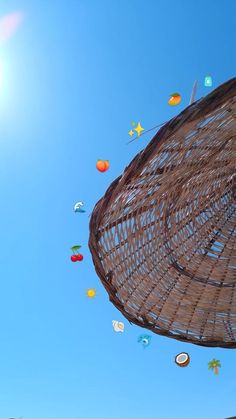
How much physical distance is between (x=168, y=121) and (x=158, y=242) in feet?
3.16

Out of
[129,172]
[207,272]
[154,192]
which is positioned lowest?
[207,272]

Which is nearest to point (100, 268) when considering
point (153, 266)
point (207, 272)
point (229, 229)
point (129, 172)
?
point (153, 266)

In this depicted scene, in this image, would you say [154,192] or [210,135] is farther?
[154,192]

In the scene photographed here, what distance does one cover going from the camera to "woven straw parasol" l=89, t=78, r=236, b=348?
1633 millimetres

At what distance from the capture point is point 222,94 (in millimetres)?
1335

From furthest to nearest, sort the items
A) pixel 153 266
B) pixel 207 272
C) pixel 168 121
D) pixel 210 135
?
pixel 207 272, pixel 153 266, pixel 210 135, pixel 168 121

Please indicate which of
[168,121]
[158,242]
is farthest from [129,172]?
[158,242]

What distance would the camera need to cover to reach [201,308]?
7.47 ft

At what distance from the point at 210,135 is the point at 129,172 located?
0.38m

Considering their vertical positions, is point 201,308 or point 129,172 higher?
point 129,172

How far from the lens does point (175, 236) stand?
2.40 m

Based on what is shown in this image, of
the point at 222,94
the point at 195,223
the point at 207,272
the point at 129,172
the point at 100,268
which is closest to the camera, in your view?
the point at 222,94

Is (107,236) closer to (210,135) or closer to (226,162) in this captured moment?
(210,135)

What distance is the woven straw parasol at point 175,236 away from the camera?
1633 mm
